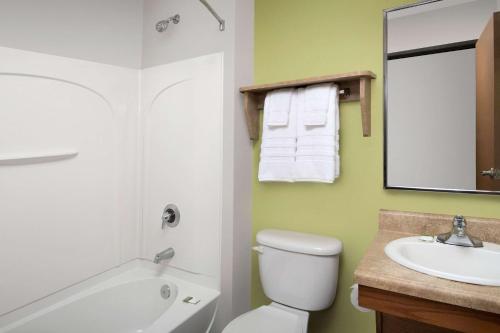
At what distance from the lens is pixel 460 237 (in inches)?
47.9

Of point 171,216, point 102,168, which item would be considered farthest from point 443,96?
point 102,168

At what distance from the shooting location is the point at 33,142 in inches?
63.1

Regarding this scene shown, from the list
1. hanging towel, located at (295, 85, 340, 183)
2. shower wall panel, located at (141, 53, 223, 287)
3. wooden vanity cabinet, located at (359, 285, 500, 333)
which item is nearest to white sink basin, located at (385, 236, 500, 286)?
wooden vanity cabinet, located at (359, 285, 500, 333)

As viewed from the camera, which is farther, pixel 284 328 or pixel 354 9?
pixel 354 9

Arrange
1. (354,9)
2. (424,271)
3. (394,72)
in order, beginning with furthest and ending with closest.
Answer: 1. (354,9)
2. (394,72)
3. (424,271)

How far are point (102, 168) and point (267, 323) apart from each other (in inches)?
52.4

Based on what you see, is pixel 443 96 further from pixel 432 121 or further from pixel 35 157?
pixel 35 157

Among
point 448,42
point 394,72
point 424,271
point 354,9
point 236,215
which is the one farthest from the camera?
point 236,215

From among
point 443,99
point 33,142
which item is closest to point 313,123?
point 443,99

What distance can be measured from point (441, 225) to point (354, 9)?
3.72 ft

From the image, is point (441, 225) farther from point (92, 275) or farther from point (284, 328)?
point (92, 275)

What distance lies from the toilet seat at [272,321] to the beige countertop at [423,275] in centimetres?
54

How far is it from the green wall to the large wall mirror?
60 mm

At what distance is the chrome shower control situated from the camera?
1966mm
